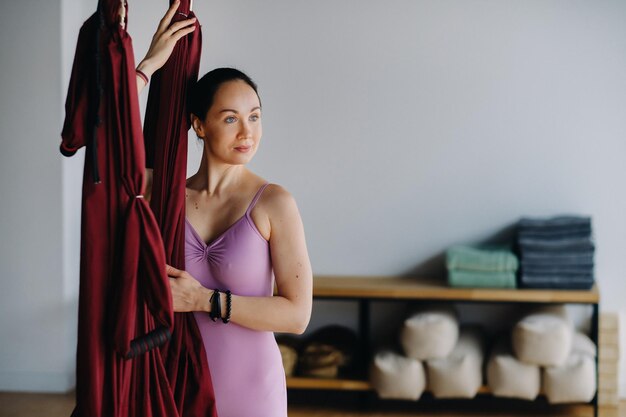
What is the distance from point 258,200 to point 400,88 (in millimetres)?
2699

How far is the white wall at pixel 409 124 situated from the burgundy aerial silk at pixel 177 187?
2.59m

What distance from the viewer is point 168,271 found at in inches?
61.9

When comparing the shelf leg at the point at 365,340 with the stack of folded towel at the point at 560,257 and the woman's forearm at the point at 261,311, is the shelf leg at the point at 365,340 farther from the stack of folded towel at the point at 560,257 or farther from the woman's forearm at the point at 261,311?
the woman's forearm at the point at 261,311

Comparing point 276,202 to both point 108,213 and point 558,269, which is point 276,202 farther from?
point 558,269

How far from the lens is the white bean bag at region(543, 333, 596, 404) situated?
12.3ft

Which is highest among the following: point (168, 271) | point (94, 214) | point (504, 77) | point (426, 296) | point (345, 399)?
point (504, 77)

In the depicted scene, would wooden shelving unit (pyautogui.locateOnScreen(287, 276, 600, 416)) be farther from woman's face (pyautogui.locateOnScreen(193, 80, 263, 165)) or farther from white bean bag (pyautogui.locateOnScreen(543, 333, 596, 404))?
woman's face (pyautogui.locateOnScreen(193, 80, 263, 165))

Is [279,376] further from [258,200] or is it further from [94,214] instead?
[94,214]

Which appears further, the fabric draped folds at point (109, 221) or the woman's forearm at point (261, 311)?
the woman's forearm at point (261, 311)

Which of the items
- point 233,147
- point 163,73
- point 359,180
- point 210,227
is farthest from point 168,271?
point 359,180

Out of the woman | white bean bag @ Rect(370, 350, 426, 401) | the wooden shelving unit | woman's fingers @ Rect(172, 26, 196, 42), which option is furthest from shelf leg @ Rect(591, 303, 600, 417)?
woman's fingers @ Rect(172, 26, 196, 42)

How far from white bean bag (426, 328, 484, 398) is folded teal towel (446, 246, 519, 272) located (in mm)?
393

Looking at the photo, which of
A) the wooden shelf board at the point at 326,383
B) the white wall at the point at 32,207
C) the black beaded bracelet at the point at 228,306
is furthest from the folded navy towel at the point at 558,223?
the black beaded bracelet at the point at 228,306

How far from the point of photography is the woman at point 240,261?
1.61m
